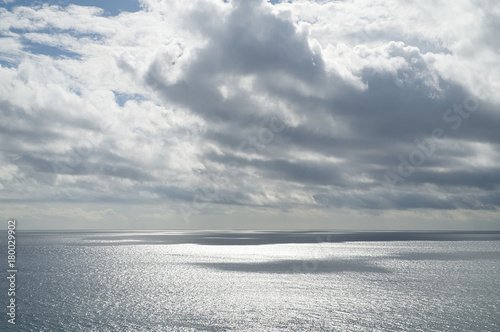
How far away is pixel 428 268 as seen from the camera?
399ft

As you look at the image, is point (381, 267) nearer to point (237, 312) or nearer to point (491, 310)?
point (491, 310)

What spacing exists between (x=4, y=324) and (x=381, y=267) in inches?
4086

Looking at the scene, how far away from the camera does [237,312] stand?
63219 millimetres

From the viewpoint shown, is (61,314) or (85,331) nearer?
(85,331)

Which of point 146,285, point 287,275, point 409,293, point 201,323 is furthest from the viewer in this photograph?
point 287,275

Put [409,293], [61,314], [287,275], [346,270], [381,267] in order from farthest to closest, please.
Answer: [381,267] → [346,270] → [287,275] → [409,293] → [61,314]

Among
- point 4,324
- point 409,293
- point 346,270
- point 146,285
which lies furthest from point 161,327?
point 346,270

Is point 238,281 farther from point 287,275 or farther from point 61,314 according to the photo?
point 61,314

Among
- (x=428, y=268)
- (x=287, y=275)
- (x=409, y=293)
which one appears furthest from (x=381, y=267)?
(x=409, y=293)

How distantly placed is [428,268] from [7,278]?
11246 cm

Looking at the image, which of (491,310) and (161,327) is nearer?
(161,327)

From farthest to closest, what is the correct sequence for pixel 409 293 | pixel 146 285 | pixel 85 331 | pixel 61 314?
1. pixel 146 285
2. pixel 409 293
3. pixel 61 314
4. pixel 85 331

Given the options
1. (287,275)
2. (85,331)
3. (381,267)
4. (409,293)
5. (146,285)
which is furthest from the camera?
(381,267)

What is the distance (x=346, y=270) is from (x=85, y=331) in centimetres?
8339
